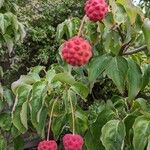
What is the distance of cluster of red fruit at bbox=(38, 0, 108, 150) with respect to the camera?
39.4 inches

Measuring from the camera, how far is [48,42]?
5.34 metres

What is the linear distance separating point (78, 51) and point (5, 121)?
641mm

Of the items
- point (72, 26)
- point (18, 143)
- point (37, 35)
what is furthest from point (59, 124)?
point (37, 35)

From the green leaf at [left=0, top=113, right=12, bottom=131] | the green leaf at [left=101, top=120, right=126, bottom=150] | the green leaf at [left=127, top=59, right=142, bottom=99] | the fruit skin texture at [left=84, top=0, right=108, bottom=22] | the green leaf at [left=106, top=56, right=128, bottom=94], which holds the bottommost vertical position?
the green leaf at [left=0, top=113, right=12, bottom=131]

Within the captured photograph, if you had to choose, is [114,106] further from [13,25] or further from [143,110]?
[13,25]

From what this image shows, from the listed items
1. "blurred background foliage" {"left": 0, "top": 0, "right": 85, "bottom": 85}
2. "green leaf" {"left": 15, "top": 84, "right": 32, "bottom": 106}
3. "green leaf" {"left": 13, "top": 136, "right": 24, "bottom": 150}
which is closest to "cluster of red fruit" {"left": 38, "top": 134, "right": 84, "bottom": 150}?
"green leaf" {"left": 15, "top": 84, "right": 32, "bottom": 106}

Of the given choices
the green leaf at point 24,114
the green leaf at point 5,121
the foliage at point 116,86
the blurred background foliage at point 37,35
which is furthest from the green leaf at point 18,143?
the blurred background foliage at point 37,35

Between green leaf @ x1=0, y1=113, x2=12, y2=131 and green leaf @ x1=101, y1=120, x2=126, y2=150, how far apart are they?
439 millimetres

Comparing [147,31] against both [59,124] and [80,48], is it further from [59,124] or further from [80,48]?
[59,124]

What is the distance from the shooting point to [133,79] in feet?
4.04

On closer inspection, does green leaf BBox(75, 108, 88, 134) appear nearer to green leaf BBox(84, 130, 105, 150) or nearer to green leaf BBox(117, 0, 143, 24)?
green leaf BBox(84, 130, 105, 150)

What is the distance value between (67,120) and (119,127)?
165mm

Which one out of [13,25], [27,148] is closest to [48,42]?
[27,148]

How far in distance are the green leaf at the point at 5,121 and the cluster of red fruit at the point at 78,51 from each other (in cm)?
46
